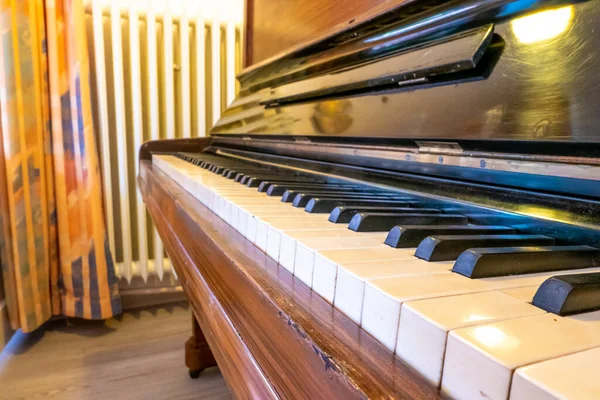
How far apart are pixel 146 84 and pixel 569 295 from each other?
210cm

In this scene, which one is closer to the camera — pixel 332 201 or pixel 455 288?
pixel 455 288

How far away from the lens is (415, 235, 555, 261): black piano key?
1.14 ft

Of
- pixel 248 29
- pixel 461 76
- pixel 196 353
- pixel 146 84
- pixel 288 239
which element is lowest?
pixel 196 353

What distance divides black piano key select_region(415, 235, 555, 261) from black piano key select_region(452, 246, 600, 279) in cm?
2

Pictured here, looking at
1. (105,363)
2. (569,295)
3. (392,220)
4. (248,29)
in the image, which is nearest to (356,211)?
(392,220)

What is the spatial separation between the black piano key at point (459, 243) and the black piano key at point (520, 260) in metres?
0.02

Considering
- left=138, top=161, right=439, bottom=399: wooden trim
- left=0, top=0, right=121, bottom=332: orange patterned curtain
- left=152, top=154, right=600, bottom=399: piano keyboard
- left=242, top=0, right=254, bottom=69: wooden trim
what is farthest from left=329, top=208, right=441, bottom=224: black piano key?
left=0, top=0, right=121, bottom=332: orange patterned curtain

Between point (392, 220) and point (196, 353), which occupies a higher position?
point (392, 220)

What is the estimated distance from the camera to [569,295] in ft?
0.81

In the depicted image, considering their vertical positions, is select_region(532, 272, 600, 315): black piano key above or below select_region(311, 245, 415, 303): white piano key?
above

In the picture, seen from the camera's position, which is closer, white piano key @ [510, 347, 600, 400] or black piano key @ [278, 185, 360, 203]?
white piano key @ [510, 347, 600, 400]

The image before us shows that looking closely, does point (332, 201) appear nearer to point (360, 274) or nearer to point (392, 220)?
point (392, 220)

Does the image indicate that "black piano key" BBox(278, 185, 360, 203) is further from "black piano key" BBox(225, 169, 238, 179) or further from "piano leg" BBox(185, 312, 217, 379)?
"piano leg" BBox(185, 312, 217, 379)

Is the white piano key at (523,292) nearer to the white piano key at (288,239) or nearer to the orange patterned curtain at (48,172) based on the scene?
the white piano key at (288,239)
